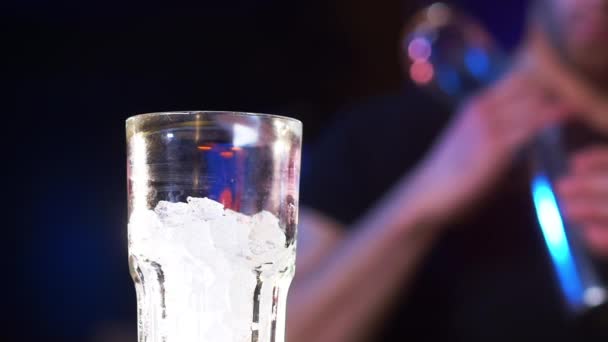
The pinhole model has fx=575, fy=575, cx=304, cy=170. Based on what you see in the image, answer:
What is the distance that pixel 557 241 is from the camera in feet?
2.77

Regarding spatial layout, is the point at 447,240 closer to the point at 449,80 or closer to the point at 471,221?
the point at 471,221

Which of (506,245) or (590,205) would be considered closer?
(590,205)

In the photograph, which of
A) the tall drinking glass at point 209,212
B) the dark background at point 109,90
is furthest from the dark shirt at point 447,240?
the tall drinking glass at point 209,212

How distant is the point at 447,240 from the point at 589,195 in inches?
10.6

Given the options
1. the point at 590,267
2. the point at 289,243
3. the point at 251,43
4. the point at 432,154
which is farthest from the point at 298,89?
the point at 289,243

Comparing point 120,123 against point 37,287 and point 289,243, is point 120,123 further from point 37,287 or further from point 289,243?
point 289,243

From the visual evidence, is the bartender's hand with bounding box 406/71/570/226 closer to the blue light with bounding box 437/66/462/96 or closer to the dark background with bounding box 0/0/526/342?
the blue light with bounding box 437/66/462/96

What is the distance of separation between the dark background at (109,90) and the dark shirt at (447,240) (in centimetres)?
36

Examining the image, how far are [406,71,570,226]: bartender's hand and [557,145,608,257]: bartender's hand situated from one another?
0.09m

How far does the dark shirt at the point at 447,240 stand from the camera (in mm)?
927

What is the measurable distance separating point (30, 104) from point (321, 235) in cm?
87

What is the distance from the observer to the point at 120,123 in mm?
1505

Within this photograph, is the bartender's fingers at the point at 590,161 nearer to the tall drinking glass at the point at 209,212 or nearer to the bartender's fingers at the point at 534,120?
the bartender's fingers at the point at 534,120

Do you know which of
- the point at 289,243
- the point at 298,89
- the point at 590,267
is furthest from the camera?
the point at 298,89
